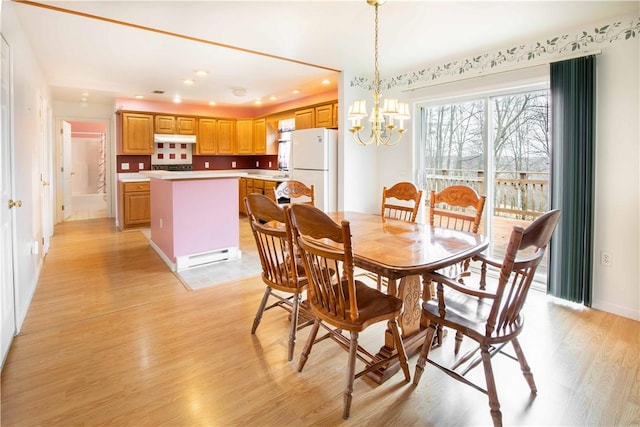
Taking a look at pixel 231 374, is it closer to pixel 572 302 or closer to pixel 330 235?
pixel 330 235

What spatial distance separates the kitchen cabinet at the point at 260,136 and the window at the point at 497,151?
3.83 m

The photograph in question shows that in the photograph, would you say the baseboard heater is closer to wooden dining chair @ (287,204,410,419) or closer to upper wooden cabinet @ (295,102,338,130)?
upper wooden cabinet @ (295,102,338,130)

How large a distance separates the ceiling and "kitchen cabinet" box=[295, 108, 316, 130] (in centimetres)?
75

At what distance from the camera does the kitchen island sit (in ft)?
13.1

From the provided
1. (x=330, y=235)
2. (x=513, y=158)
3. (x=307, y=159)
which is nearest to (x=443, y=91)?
(x=513, y=158)

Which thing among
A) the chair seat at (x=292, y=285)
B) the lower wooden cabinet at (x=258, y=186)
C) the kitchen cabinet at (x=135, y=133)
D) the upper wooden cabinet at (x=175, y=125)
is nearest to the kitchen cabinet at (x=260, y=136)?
the lower wooden cabinet at (x=258, y=186)

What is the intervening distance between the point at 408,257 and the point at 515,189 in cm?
261

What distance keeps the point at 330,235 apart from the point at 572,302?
8.76 feet

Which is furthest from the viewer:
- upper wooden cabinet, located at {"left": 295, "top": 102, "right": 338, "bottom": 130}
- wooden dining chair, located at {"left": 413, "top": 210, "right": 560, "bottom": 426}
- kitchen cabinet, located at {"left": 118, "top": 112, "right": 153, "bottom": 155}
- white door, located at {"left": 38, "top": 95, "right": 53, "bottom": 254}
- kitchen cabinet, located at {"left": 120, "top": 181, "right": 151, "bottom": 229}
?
kitchen cabinet, located at {"left": 118, "top": 112, "right": 153, "bottom": 155}

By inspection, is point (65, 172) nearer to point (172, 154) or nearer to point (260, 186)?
point (172, 154)

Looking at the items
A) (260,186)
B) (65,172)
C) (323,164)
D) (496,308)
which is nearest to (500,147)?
(323,164)

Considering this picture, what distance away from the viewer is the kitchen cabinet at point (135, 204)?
241 inches

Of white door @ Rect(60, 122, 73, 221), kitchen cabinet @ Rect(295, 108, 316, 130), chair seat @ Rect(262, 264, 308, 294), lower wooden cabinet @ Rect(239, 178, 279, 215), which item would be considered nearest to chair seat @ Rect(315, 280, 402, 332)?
chair seat @ Rect(262, 264, 308, 294)

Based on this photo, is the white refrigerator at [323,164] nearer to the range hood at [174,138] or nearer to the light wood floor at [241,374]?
the light wood floor at [241,374]
